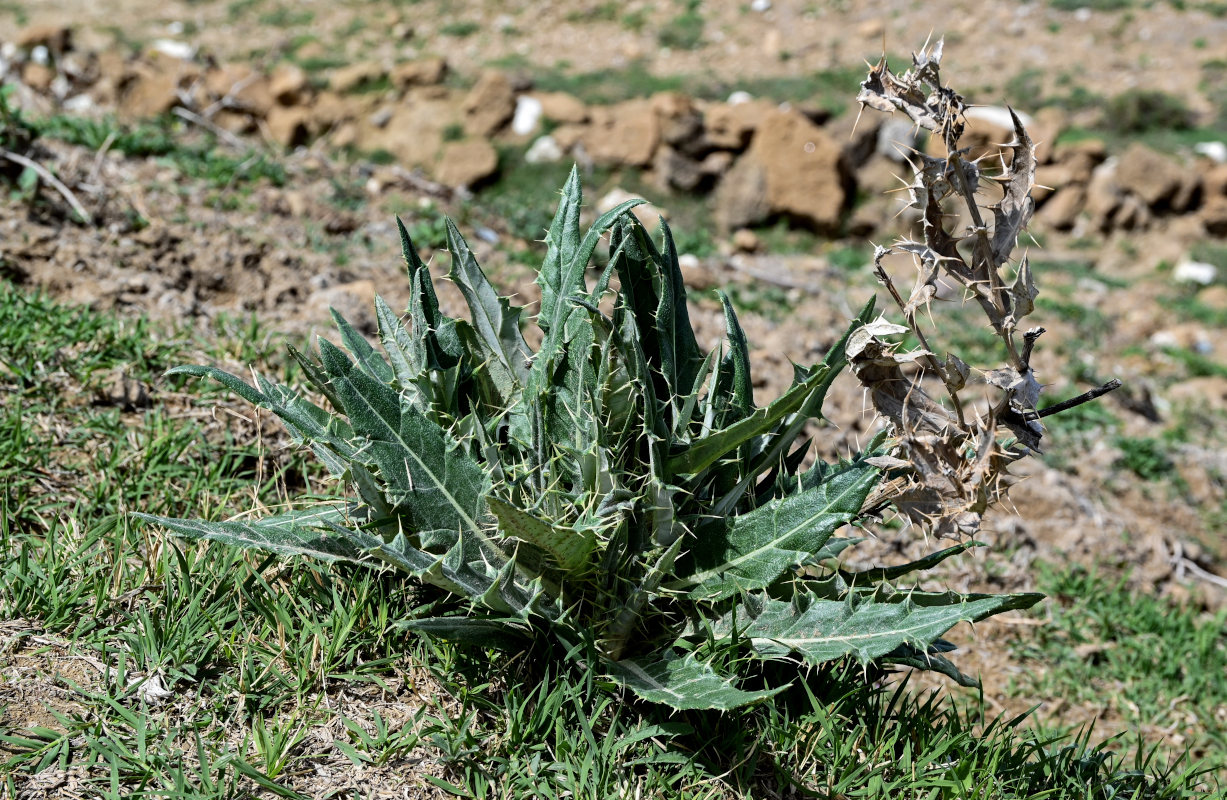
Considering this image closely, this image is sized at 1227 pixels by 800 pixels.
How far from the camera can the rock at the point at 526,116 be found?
9586mm

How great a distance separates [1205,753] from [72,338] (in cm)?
358

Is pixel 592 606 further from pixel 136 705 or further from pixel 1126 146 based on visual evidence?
pixel 1126 146

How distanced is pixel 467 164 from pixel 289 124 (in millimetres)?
1847

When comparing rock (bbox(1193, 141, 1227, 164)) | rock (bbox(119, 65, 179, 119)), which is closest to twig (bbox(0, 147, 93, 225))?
rock (bbox(119, 65, 179, 119))

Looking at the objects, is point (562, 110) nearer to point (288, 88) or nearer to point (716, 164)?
point (716, 164)

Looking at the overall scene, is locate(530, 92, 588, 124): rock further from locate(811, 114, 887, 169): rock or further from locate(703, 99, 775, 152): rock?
locate(811, 114, 887, 169): rock

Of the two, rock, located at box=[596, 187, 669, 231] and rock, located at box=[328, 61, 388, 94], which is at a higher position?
rock, located at box=[328, 61, 388, 94]

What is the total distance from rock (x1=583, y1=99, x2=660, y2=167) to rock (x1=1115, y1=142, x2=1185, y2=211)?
210 inches

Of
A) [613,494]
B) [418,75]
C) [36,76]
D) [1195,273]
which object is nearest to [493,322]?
[613,494]

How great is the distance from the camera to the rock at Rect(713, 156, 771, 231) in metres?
8.55

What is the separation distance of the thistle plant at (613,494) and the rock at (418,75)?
9.91 metres

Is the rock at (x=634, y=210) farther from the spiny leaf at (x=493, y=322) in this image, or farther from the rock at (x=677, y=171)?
the spiny leaf at (x=493, y=322)

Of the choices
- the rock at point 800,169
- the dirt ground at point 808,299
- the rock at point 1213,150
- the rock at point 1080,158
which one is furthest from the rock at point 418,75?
the rock at point 1213,150

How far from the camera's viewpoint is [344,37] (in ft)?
60.5
